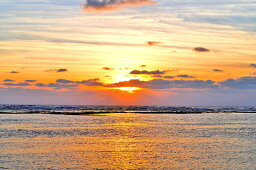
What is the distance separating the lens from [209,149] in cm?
3388

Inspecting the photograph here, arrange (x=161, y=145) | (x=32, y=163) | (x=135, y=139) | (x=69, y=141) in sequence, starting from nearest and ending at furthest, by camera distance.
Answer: (x=32, y=163) < (x=161, y=145) < (x=69, y=141) < (x=135, y=139)

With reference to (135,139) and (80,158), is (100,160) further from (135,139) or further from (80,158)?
(135,139)

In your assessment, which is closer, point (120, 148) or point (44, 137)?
point (120, 148)

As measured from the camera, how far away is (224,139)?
41.9 metres

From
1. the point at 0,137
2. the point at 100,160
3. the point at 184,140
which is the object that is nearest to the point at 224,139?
the point at 184,140

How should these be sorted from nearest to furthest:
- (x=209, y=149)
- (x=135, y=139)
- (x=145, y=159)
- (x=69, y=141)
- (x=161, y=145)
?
(x=145, y=159)
(x=209, y=149)
(x=161, y=145)
(x=69, y=141)
(x=135, y=139)

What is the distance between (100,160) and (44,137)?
16.0 metres

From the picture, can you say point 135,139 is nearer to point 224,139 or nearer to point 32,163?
point 224,139

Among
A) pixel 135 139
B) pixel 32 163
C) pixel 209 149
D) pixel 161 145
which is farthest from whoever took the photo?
pixel 135 139

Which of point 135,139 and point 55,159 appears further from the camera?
point 135,139

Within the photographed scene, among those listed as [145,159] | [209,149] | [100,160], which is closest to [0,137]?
[100,160]

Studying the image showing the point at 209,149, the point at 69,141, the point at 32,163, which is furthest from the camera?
the point at 69,141

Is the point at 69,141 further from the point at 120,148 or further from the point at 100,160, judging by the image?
the point at 100,160

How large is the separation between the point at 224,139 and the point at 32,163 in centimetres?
2472
